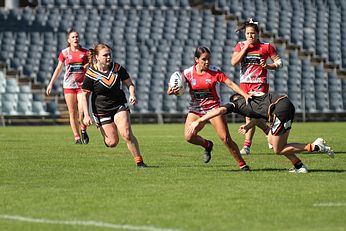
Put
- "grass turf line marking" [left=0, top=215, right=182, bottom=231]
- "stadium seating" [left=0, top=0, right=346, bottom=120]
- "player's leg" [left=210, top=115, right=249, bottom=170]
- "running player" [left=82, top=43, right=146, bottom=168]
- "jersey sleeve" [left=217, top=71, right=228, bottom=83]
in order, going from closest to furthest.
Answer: "grass turf line marking" [left=0, top=215, right=182, bottom=231] < "player's leg" [left=210, top=115, right=249, bottom=170] < "jersey sleeve" [left=217, top=71, right=228, bottom=83] < "running player" [left=82, top=43, right=146, bottom=168] < "stadium seating" [left=0, top=0, right=346, bottom=120]

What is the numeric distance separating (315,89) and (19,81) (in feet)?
35.3

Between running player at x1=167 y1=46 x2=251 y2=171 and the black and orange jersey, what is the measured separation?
3.14ft

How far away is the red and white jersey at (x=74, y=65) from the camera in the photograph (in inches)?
840

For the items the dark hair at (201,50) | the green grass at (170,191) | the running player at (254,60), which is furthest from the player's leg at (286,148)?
the running player at (254,60)

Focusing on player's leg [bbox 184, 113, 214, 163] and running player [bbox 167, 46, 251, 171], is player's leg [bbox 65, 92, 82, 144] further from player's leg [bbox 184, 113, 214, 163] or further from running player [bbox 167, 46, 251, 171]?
running player [bbox 167, 46, 251, 171]

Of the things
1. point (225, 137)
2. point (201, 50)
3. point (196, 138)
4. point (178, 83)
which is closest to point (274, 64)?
point (196, 138)

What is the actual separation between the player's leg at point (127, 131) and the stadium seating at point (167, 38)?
2072cm

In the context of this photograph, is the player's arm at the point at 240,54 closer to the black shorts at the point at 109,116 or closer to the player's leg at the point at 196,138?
the player's leg at the point at 196,138

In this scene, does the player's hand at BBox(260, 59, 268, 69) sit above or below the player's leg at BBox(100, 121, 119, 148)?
above

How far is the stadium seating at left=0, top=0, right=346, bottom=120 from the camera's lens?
37.4m

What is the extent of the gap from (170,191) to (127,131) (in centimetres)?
336

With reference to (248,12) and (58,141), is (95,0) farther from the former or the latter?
(58,141)

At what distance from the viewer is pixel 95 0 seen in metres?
42.9

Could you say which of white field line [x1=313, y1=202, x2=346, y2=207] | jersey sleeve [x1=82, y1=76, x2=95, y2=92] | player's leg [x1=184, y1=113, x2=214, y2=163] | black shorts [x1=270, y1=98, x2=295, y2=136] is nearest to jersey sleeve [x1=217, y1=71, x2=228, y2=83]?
player's leg [x1=184, y1=113, x2=214, y2=163]
